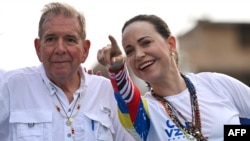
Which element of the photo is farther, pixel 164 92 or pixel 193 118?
pixel 164 92

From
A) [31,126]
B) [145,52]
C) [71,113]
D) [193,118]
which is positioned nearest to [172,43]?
[145,52]

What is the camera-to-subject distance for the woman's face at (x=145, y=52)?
447cm

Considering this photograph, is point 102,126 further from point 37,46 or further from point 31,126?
point 37,46

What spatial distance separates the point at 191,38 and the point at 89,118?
1516 inches

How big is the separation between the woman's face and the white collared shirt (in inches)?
15.9

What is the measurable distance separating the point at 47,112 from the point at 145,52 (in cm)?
82

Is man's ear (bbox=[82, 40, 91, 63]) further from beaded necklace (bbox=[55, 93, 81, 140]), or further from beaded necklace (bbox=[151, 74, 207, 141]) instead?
beaded necklace (bbox=[151, 74, 207, 141])

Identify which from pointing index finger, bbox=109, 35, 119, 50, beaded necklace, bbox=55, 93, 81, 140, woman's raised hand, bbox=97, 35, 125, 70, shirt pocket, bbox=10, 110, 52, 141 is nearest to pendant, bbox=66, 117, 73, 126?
beaded necklace, bbox=55, 93, 81, 140

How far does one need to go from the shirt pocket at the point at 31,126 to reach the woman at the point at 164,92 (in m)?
0.55

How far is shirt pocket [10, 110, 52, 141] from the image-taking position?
443cm

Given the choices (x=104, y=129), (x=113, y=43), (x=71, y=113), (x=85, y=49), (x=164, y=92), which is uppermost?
(x=113, y=43)

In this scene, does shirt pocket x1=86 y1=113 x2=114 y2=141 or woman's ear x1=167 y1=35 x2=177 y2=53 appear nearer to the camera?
shirt pocket x1=86 y1=113 x2=114 y2=141

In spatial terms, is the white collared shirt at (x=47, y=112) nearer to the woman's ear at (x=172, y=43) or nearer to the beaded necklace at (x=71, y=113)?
the beaded necklace at (x=71, y=113)

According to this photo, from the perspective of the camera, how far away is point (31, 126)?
14.7 ft
